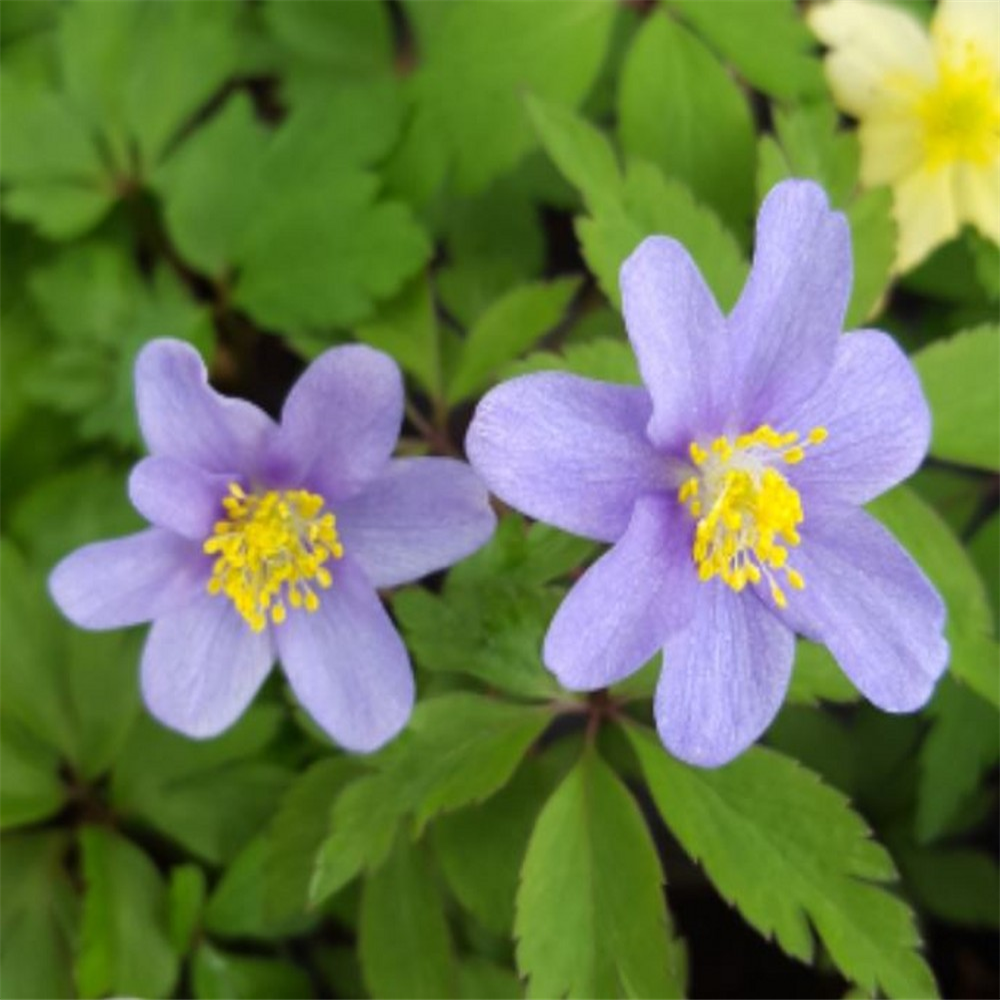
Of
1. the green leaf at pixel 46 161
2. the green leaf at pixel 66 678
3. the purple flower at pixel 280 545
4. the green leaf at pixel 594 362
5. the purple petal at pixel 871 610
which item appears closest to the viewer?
the purple petal at pixel 871 610

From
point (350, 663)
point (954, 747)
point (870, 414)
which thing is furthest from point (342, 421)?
point (954, 747)

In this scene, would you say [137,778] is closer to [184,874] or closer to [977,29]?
[184,874]

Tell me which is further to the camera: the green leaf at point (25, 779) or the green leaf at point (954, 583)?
the green leaf at point (25, 779)

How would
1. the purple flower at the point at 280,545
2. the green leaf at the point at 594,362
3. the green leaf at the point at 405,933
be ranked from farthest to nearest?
1. the green leaf at the point at 405,933
2. the green leaf at the point at 594,362
3. the purple flower at the point at 280,545

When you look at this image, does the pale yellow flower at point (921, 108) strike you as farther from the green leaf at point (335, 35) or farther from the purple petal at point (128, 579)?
the purple petal at point (128, 579)

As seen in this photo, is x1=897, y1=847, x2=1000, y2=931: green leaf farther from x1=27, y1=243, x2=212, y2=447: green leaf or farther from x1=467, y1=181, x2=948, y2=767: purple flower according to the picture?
x1=27, y1=243, x2=212, y2=447: green leaf

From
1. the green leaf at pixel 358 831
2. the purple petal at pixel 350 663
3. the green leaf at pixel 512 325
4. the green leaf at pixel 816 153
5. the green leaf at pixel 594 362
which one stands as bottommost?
the green leaf at pixel 358 831

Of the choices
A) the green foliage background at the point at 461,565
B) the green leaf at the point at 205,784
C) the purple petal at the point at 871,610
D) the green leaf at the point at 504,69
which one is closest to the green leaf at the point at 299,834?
the green foliage background at the point at 461,565
